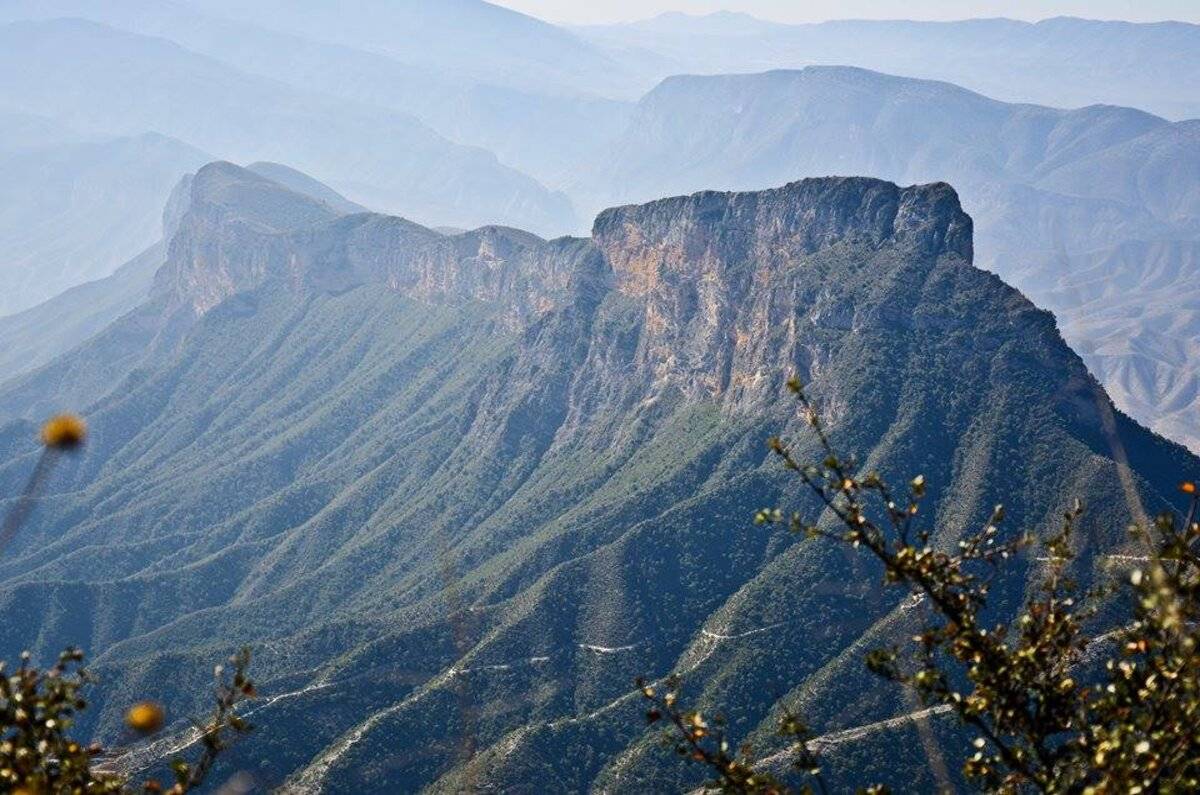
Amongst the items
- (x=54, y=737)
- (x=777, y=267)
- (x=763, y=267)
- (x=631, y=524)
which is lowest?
(x=631, y=524)

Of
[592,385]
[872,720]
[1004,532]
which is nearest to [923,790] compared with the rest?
[872,720]

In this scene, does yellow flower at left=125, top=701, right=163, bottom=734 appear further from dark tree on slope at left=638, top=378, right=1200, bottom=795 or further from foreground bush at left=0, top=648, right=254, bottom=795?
dark tree on slope at left=638, top=378, right=1200, bottom=795

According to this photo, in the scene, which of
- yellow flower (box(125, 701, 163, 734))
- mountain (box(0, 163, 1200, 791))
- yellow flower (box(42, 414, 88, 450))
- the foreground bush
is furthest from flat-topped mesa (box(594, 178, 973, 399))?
yellow flower (box(42, 414, 88, 450))

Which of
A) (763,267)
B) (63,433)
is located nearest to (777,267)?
(763,267)

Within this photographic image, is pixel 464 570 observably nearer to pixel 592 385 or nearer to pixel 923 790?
pixel 592 385

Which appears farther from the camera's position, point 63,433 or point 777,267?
point 777,267

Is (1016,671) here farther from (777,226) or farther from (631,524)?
(777,226)

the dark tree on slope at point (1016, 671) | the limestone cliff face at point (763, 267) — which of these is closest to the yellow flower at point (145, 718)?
the dark tree on slope at point (1016, 671)
